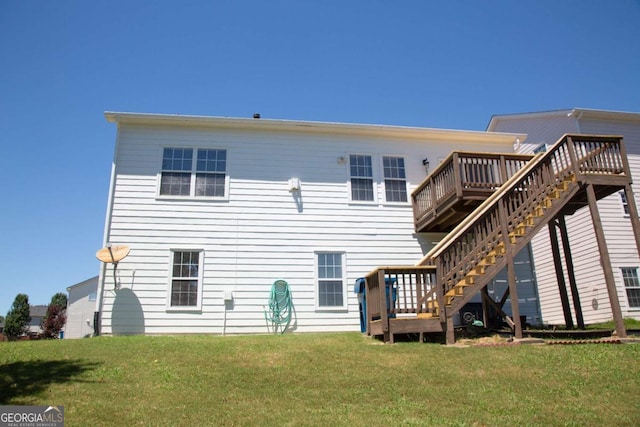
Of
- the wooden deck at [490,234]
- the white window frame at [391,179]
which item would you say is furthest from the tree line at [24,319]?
the wooden deck at [490,234]

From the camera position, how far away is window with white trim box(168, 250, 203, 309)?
11484mm

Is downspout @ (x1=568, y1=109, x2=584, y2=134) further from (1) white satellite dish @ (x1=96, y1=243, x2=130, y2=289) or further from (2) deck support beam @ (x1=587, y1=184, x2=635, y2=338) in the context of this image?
(1) white satellite dish @ (x1=96, y1=243, x2=130, y2=289)

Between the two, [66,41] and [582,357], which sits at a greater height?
[66,41]

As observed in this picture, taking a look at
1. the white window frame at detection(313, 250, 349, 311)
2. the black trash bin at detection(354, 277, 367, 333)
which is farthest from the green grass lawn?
the white window frame at detection(313, 250, 349, 311)

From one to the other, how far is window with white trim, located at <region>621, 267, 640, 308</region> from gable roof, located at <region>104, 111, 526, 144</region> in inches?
248

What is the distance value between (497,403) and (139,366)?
5.12 meters

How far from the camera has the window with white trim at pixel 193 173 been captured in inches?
487

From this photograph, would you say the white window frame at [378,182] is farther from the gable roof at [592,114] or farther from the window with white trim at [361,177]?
the gable roof at [592,114]

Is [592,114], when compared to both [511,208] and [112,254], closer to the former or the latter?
[511,208]

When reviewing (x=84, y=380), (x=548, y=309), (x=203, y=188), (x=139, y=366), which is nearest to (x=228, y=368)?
(x=139, y=366)

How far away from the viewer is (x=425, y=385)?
6047mm

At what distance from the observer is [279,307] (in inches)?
464

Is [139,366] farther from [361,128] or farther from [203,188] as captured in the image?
[361,128]

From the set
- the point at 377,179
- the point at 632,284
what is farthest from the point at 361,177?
the point at 632,284
